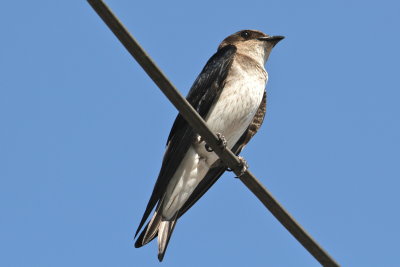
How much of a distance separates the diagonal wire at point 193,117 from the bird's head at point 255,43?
9.75 feet

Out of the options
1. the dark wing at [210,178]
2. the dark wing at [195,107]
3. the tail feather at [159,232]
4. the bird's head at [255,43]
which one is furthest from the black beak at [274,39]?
the tail feather at [159,232]

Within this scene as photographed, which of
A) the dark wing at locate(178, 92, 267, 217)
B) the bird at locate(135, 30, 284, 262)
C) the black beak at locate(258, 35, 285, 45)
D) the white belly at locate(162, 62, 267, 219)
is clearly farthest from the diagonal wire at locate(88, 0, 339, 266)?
the black beak at locate(258, 35, 285, 45)

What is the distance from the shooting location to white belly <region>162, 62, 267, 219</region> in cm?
646

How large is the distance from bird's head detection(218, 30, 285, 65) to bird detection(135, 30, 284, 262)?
1.93 feet

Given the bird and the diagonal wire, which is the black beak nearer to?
the bird

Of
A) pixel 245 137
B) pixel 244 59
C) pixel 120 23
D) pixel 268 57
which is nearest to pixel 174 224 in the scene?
pixel 245 137

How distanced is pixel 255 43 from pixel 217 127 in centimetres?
159

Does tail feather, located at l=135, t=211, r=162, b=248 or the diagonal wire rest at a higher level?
tail feather, located at l=135, t=211, r=162, b=248

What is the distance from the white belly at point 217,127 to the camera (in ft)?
21.2

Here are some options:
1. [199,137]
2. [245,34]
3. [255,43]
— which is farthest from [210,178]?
[245,34]

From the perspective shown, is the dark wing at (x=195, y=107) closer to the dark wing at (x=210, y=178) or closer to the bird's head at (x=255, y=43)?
the dark wing at (x=210, y=178)

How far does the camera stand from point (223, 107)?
6465 mm

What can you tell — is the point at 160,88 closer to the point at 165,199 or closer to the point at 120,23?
the point at 120,23

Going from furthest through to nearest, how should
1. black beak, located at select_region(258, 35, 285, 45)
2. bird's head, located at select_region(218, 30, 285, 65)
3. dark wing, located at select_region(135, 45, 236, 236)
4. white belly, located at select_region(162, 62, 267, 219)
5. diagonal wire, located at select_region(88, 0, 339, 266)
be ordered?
black beak, located at select_region(258, 35, 285, 45) → bird's head, located at select_region(218, 30, 285, 65) → white belly, located at select_region(162, 62, 267, 219) → dark wing, located at select_region(135, 45, 236, 236) → diagonal wire, located at select_region(88, 0, 339, 266)
